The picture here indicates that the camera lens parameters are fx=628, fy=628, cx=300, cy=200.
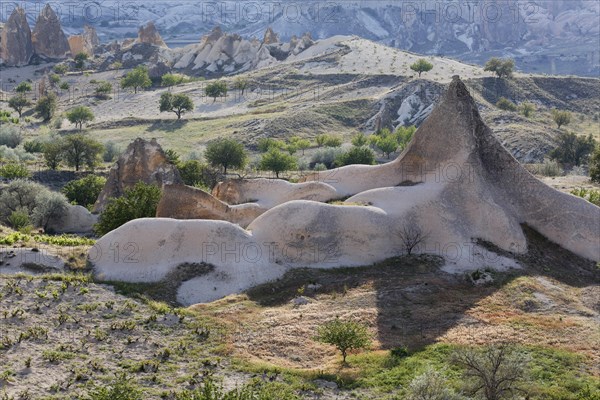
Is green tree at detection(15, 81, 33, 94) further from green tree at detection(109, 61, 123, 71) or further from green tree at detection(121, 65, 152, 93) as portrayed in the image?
green tree at detection(109, 61, 123, 71)

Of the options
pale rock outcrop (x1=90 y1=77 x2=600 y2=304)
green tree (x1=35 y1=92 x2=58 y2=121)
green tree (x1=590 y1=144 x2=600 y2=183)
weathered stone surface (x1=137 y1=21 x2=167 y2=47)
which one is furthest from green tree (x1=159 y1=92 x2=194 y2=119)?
pale rock outcrop (x1=90 y1=77 x2=600 y2=304)

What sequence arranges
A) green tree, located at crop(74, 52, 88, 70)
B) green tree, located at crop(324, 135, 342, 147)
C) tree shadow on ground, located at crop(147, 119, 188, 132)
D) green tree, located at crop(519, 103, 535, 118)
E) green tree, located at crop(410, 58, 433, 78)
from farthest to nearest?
green tree, located at crop(74, 52, 88, 70) → green tree, located at crop(410, 58, 433, 78) → green tree, located at crop(519, 103, 535, 118) → tree shadow on ground, located at crop(147, 119, 188, 132) → green tree, located at crop(324, 135, 342, 147)

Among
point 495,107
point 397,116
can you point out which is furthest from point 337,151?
point 495,107

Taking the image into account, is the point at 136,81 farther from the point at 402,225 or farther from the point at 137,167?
the point at 402,225

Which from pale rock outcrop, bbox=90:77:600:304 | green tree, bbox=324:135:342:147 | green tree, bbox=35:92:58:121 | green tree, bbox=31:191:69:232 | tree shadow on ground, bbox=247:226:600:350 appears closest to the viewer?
tree shadow on ground, bbox=247:226:600:350

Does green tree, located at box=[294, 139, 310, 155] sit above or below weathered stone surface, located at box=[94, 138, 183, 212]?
below

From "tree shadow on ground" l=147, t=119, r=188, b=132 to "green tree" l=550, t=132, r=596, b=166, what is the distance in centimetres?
5978

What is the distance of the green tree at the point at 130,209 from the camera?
117 ft

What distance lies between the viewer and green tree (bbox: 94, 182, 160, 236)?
1403 inches

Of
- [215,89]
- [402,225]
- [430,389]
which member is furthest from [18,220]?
[215,89]

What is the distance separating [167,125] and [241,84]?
27.6 meters

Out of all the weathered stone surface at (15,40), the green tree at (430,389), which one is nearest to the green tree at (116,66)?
the weathered stone surface at (15,40)

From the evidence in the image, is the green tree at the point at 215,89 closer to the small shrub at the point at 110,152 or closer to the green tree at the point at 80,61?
the small shrub at the point at 110,152

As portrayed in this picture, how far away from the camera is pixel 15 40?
561 ft
